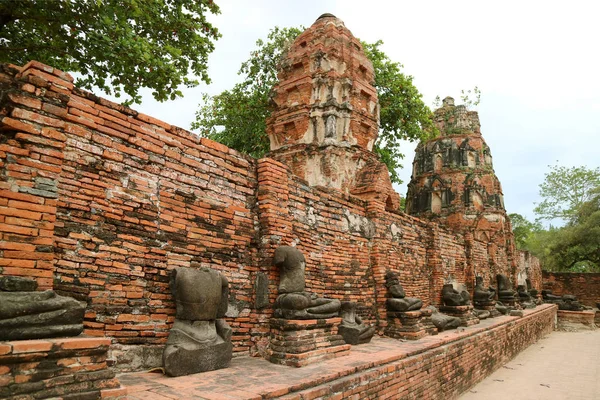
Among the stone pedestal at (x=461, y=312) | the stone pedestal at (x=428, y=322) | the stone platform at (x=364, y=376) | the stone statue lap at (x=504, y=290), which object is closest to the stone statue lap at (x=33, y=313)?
the stone platform at (x=364, y=376)

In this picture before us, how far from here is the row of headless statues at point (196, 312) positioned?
2.78m

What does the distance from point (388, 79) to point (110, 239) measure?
16.1 m

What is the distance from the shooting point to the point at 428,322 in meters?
8.45

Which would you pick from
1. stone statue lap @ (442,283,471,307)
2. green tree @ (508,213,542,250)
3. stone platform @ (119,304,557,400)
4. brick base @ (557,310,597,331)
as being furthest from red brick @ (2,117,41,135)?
green tree @ (508,213,542,250)

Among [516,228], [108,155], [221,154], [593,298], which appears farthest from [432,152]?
[108,155]

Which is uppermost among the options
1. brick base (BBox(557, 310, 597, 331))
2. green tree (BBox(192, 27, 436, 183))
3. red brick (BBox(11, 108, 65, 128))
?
green tree (BBox(192, 27, 436, 183))

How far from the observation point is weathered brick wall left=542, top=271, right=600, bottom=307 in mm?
24125

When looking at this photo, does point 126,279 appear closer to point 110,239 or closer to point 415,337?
point 110,239

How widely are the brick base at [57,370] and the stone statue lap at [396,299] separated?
6.00m

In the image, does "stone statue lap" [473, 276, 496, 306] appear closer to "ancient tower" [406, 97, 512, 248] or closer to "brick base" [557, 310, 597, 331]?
"ancient tower" [406, 97, 512, 248]

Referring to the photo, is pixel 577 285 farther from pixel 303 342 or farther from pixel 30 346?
pixel 30 346

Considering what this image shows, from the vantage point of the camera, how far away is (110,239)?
13.2ft

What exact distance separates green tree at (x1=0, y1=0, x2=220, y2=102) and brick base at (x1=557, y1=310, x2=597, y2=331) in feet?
66.6

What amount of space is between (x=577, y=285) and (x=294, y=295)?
86.5ft
